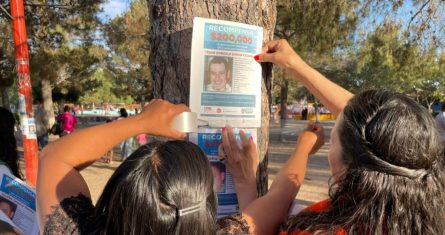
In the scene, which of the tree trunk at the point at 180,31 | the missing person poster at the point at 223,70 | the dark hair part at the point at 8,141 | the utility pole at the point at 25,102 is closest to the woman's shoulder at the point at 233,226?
the missing person poster at the point at 223,70

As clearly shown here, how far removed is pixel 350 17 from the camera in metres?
9.60

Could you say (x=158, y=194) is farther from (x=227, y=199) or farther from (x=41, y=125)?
(x=41, y=125)

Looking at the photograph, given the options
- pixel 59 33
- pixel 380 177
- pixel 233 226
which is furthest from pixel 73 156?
pixel 59 33

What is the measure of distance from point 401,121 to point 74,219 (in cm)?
97

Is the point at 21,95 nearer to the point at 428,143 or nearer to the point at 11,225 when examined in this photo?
the point at 11,225

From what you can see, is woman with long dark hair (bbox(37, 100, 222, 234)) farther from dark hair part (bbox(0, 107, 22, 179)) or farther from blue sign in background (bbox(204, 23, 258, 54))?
dark hair part (bbox(0, 107, 22, 179))

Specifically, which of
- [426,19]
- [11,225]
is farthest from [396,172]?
[426,19]

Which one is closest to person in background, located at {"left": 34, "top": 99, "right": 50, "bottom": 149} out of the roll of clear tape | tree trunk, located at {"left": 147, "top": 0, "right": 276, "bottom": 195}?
tree trunk, located at {"left": 147, "top": 0, "right": 276, "bottom": 195}

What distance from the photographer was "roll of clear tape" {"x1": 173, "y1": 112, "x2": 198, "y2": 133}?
1414 mm

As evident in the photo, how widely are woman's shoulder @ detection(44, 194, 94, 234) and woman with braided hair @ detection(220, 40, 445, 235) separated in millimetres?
449

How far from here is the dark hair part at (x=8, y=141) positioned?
237 centimetres

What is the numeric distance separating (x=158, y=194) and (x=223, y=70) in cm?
79

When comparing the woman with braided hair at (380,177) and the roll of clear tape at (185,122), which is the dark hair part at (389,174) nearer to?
the woman with braided hair at (380,177)

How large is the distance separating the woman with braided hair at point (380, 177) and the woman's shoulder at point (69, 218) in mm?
449
